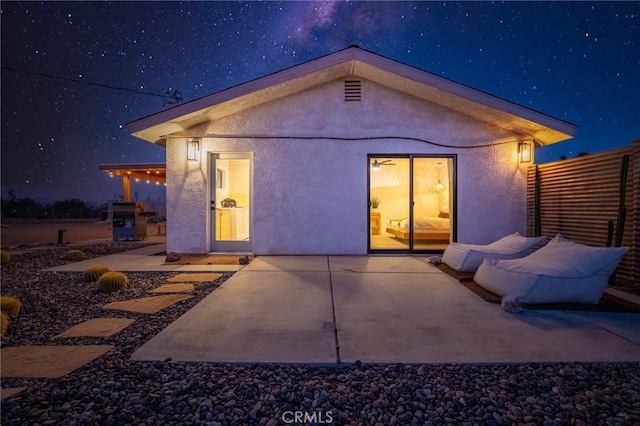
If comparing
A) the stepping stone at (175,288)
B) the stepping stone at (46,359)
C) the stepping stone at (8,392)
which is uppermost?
the stepping stone at (8,392)

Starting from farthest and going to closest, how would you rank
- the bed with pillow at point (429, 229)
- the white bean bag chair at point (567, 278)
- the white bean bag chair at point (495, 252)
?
the bed with pillow at point (429, 229), the white bean bag chair at point (495, 252), the white bean bag chair at point (567, 278)

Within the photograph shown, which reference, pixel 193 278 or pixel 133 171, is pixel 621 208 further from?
pixel 133 171

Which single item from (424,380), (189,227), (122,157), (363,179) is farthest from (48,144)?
(424,380)

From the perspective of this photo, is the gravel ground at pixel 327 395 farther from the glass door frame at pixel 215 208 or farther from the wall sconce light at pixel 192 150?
the wall sconce light at pixel 192 150

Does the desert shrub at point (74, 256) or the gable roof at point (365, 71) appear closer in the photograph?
the gable roof at point (365, 71)

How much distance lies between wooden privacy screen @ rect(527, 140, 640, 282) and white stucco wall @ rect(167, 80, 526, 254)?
57cm

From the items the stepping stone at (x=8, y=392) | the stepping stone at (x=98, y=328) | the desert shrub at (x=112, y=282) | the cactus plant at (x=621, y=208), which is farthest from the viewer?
the cactus plant at (x=621, y=208)

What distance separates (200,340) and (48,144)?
20873mm

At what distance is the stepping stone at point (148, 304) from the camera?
3.26 meters

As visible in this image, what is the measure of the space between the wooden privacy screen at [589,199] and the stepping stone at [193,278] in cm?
606

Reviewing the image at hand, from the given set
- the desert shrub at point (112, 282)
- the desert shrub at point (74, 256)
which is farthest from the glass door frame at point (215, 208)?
the desert shrub at point (112, 282)

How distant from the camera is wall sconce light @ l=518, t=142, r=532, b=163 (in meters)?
6.62

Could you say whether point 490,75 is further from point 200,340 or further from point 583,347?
point 200,340

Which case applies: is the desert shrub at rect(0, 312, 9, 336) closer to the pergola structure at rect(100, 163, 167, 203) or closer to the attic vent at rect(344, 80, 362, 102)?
the attic vent at rect(344, 80, 362, 102)
